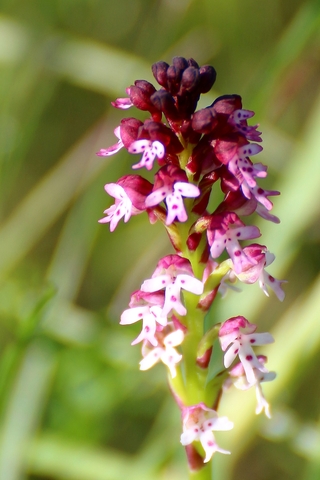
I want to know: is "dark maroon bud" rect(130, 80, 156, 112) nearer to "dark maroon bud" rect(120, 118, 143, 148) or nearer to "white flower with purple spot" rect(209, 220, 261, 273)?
"dark maroon bud" rect(120, 118, 143, 148)

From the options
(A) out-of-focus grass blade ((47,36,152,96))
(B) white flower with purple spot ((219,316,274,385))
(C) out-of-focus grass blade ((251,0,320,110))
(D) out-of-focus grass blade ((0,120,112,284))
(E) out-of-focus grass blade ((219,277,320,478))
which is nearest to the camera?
(B) white flower with purple spot ((219,316,274,385))

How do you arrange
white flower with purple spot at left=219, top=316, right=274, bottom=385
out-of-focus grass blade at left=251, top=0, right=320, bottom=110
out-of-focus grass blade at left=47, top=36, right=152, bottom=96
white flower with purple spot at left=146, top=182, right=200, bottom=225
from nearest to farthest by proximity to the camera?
white flower with purple spot at left=146, top=182, right=200, bottom=225
white flower with purple spot at left=219, top=316, right=274, bottom=385
out-of-focus grass blade at left=251, top=0, right=320, bottom=110
out-of-focus grass blade at left=47, top=36, right=152, bottom=96

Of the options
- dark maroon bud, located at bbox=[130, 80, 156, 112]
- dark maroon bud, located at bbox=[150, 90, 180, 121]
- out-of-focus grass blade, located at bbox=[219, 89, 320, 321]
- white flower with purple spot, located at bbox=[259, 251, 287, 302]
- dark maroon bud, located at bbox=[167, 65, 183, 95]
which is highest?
out-of-focus grass blade, located at bbox=[219, 89, 320, 321]

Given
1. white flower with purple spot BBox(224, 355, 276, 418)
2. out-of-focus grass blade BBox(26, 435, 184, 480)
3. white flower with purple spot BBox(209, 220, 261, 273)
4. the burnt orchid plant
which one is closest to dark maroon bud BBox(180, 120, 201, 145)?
the burnt orchid plant

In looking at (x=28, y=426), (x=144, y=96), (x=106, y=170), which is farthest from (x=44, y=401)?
(x=144, y=96)

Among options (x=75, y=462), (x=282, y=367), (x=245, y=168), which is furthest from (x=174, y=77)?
(x=75, y=462)

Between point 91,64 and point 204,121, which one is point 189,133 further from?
point 91,64

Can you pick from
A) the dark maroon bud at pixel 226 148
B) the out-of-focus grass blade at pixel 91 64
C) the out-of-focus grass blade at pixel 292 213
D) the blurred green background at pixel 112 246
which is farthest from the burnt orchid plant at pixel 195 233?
the out-of-focus grass blade at pixel 91 64
